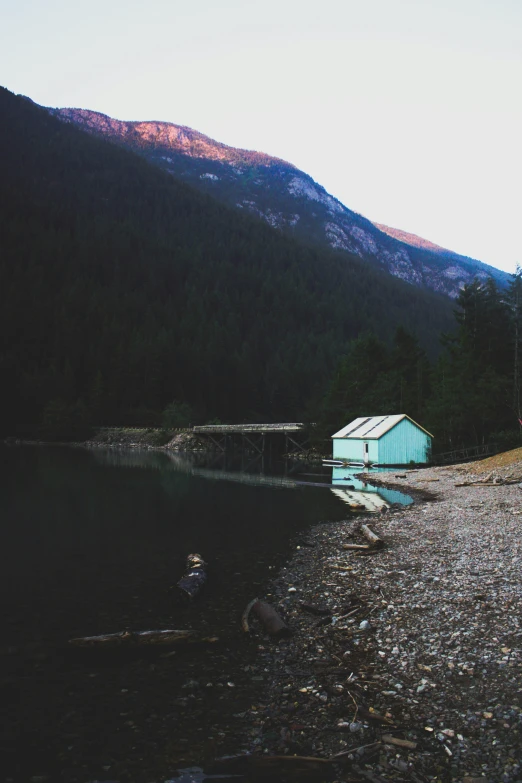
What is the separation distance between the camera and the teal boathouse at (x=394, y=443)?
5341 cm

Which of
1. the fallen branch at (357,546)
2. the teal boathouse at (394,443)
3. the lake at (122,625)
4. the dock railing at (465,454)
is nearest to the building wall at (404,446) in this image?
the teal boathouse at (394,443)

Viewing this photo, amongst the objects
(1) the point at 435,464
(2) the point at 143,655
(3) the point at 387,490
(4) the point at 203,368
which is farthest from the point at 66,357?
(2) the point at 143,655

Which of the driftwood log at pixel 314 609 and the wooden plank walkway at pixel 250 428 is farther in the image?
the wooden plank walkway at pixel 250 428

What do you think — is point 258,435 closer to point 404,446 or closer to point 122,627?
point 404,446

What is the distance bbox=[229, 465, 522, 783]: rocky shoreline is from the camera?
6.19m

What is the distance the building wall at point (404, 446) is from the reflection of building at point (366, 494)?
958 cm

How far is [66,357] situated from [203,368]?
32.5m

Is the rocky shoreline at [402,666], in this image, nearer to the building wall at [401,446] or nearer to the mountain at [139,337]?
the building wall at [401,446]

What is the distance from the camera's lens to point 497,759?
5.86 m

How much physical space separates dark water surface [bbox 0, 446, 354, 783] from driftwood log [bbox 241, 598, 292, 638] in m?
0.28

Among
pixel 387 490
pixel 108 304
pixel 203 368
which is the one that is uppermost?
pixel 108 304

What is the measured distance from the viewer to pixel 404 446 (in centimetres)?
5397

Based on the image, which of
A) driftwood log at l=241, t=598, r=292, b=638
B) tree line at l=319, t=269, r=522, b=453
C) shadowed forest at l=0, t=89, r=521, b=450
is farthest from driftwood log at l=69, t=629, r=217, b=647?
shadowed forest at l=0, t=89, r=521, b=450

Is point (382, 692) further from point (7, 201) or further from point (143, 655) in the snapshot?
point (7, 201)
